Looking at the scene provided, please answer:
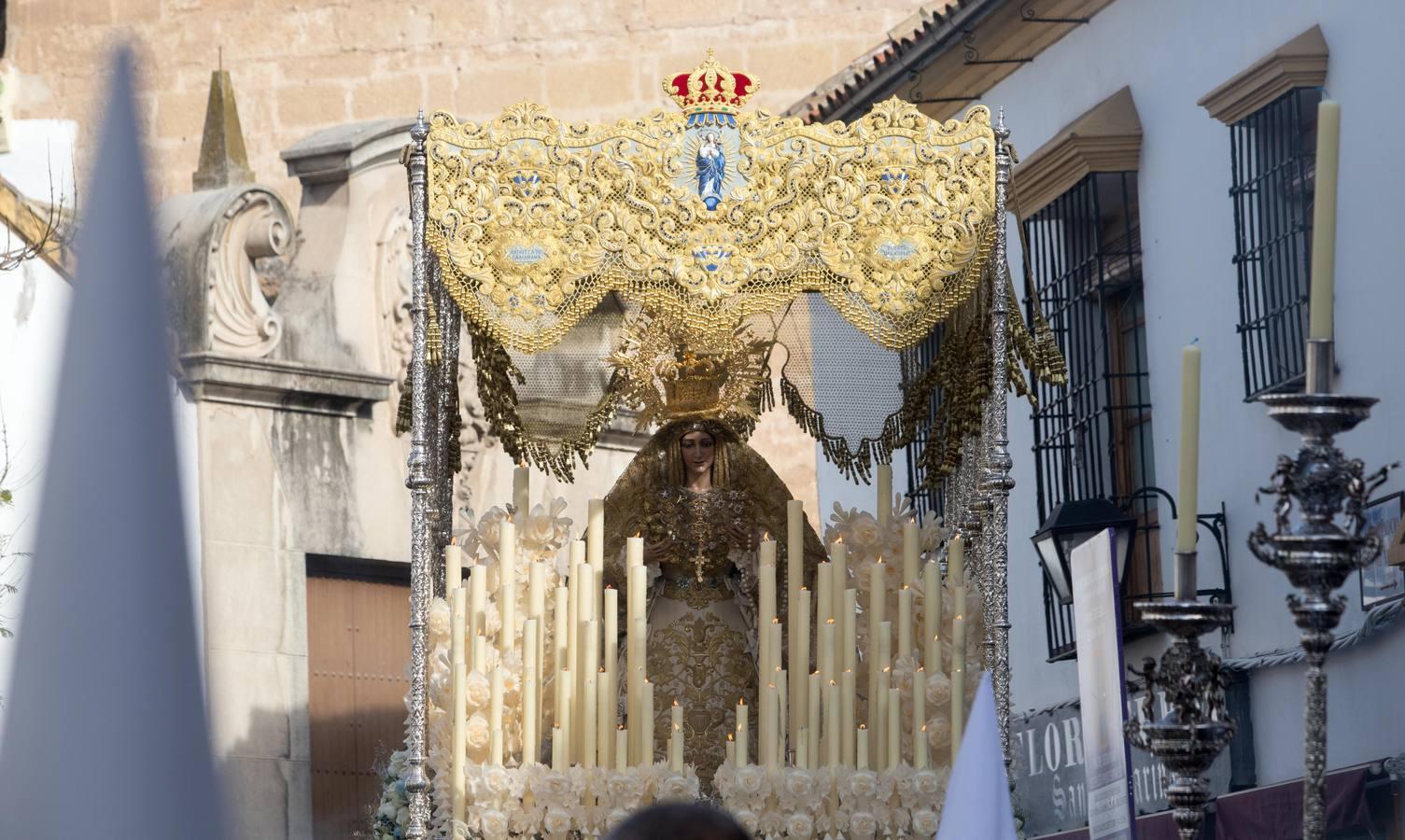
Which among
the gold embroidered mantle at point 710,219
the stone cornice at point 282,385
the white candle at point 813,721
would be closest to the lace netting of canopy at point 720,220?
the gold embroidered mantle at point 710,219

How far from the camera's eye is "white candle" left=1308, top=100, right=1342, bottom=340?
4.44m

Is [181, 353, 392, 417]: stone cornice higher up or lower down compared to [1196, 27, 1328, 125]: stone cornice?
lower down

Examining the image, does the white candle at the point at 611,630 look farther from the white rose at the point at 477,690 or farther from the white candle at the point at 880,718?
the white candle at the point at 880,718

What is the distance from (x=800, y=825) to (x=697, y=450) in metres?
1.46

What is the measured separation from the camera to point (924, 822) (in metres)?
7.41

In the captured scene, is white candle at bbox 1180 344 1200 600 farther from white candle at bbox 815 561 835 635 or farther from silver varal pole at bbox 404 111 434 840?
silver varal pole at bbox 404 111 434 840

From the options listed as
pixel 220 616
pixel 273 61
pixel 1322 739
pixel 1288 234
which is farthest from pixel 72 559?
pixel 273 61

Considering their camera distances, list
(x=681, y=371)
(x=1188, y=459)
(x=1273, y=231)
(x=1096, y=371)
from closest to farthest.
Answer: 1. (x=1188, y=459)
2. (x=681, y=371)
3. (x=1273, y=231)
4. (x=1096, y=371)

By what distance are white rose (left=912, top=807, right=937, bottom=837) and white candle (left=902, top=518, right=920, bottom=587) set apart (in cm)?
76

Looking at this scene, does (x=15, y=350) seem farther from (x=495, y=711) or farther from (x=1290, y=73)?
(x=1290, y=73)

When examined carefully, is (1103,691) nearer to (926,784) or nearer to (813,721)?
(926,784)

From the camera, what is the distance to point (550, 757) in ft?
25.3

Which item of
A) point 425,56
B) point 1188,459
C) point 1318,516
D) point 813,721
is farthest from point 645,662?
point 425,56

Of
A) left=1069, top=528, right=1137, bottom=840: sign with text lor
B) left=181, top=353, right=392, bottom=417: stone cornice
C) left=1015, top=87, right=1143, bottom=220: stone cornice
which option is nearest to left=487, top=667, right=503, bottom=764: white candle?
left=1069, top=528, right=1137, bottom=840: sign with text lor
